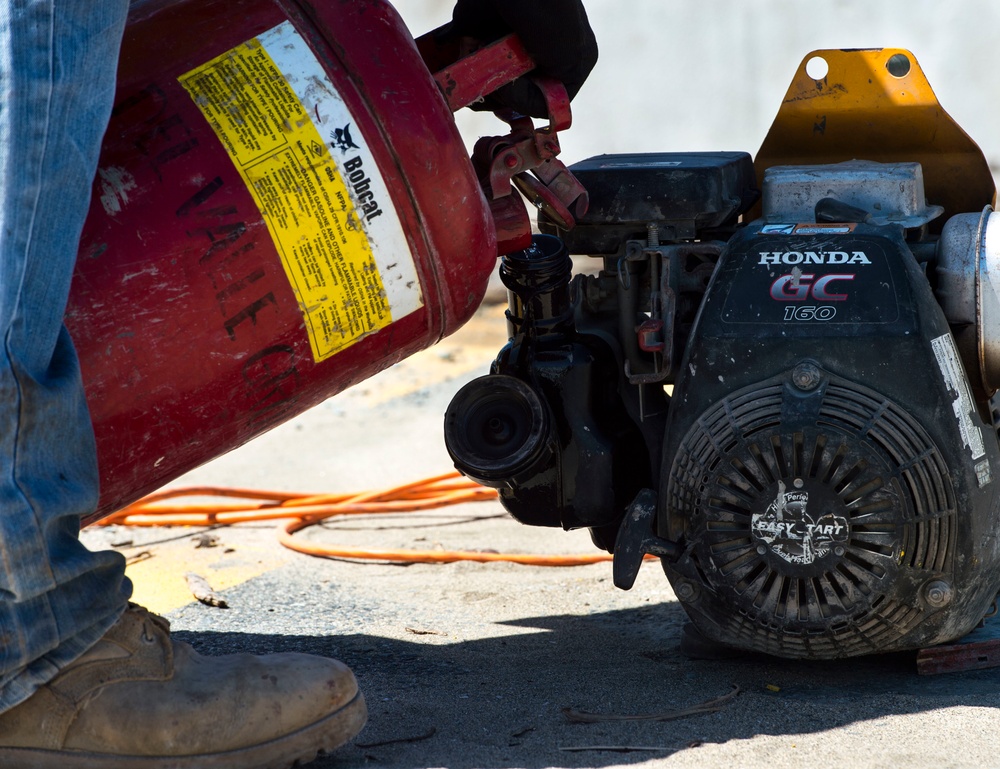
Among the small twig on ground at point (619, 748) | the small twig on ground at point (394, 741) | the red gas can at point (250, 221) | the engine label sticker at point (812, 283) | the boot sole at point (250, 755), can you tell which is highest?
the red gas can at point (250, 221)

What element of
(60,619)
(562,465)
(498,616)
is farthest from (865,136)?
(60,619)

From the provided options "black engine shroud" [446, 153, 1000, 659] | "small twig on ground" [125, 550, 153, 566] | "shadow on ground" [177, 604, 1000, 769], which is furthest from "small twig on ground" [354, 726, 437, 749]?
"small twig on ground" [125, 550, 153, 566]

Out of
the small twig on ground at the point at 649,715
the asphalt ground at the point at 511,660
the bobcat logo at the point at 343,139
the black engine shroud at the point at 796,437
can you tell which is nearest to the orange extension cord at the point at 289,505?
the asphalt ground at the point at 511,660

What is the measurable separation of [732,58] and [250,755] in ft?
15.1

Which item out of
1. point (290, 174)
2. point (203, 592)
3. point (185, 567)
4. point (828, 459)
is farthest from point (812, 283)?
point (185, 567)

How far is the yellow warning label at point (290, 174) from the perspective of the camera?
1.62 metres

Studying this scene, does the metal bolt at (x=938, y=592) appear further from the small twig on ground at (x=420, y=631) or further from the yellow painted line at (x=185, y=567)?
the yellow painted line at (x=185, y=567)

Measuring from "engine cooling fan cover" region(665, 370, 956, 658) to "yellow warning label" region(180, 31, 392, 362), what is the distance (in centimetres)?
60

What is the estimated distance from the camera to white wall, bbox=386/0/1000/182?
16.2 feet

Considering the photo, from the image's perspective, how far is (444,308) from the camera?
180 centimetres

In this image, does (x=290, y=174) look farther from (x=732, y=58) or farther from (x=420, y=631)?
(x=732, y=58)

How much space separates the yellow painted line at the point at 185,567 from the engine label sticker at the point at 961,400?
165 centimetres

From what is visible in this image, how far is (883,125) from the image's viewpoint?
7.13 ft

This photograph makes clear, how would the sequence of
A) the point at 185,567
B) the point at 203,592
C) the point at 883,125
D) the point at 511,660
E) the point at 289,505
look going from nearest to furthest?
the point at 511,660 → the point at 883,125 → the point at 203,592 → the point at 185,567 → the point at 289,505
